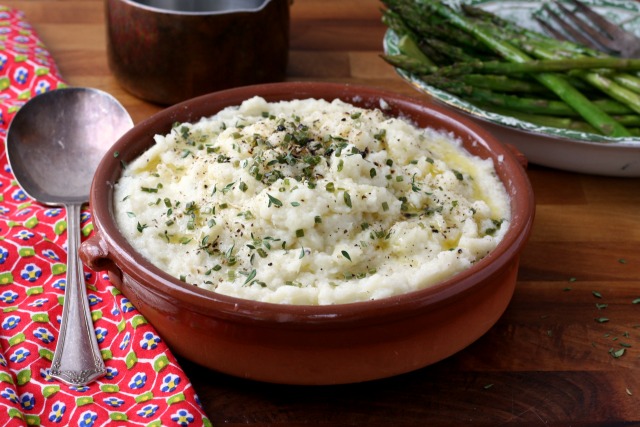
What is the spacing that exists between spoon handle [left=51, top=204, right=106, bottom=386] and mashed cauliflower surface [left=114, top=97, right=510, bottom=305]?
0.38 meters

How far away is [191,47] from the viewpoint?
4426mm

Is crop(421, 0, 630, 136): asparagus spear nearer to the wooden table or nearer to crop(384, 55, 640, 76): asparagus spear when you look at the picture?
crop(384, 55, 640, 76): asparagus spear

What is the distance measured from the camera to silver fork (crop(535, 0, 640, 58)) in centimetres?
485

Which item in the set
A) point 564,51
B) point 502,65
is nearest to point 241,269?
point 502,65

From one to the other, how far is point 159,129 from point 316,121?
71cm

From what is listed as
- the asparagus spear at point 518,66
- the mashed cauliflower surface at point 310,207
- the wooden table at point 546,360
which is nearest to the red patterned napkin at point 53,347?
the wooden table at point 546,360

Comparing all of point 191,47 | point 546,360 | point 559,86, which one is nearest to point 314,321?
point 546,360

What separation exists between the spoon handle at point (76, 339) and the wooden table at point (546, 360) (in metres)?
0.35

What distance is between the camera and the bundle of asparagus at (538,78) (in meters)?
4.34

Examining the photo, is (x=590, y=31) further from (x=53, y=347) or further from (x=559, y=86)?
(x=53, y=347)

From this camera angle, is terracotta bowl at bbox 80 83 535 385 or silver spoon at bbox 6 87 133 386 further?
silver spoon at bbox 6 87 133 386

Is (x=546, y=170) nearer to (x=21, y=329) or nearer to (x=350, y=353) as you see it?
(x=350, y=353)

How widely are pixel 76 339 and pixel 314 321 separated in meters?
1.04

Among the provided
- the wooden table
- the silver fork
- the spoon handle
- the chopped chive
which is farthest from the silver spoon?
the silver fork
